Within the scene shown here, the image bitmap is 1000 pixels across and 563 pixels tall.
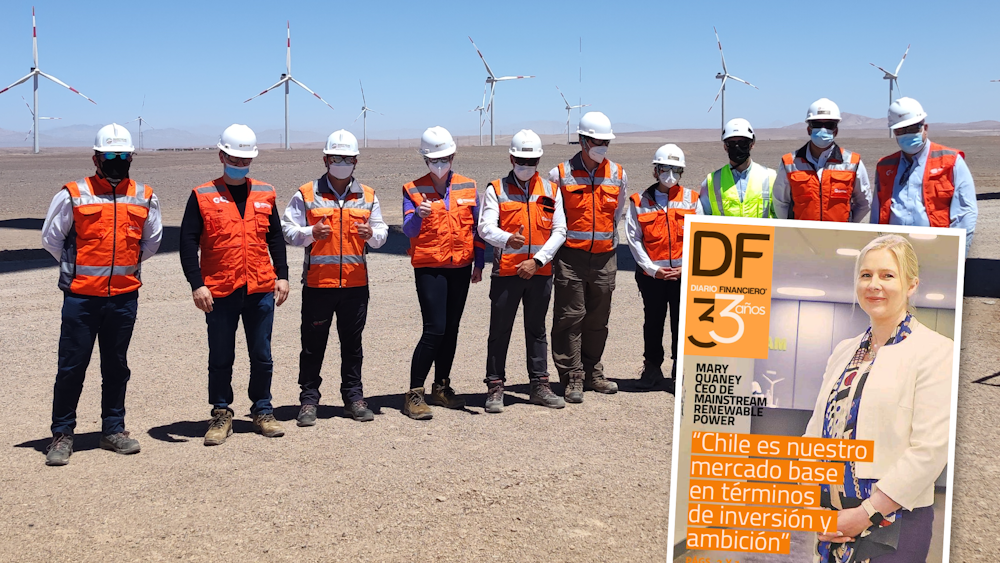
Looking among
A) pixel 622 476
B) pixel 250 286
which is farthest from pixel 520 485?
pixel 250 286

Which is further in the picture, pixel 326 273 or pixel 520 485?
pixel 326 273

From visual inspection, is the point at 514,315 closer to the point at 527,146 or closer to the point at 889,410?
the point at 527,146

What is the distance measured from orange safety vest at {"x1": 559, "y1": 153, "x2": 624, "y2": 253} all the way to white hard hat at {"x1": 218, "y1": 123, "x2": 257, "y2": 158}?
2366mm

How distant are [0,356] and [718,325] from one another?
8.32 m

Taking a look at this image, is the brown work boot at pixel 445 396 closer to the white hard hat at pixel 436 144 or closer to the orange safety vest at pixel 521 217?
the orange safety vest at pixel 521 217

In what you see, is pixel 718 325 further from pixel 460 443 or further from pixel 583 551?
pixel 460 443

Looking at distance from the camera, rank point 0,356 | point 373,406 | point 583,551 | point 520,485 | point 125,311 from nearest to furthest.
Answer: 1. point 583,551
2. point 520,485
3. point 125,311
4. point 373,406
5. point 0,356

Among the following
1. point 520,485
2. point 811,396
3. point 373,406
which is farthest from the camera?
point 373,406

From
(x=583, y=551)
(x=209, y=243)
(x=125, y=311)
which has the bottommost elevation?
(x=583, y=551)

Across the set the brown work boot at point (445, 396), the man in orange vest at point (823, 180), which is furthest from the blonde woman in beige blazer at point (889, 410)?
the brown work boot at point (445, 396)

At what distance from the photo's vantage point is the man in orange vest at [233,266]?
20.1ft

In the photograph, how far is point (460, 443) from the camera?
629 cm

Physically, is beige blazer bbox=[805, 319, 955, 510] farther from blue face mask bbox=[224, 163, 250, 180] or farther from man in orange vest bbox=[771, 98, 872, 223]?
blue face mask bbox=[224, 163, 250, 180]

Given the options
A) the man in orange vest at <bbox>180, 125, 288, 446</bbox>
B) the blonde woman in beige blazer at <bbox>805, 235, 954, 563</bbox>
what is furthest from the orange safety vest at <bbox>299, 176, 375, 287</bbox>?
the blonde woman in beige blazer at <bbox>805, 235, 954, 563</bbox>
